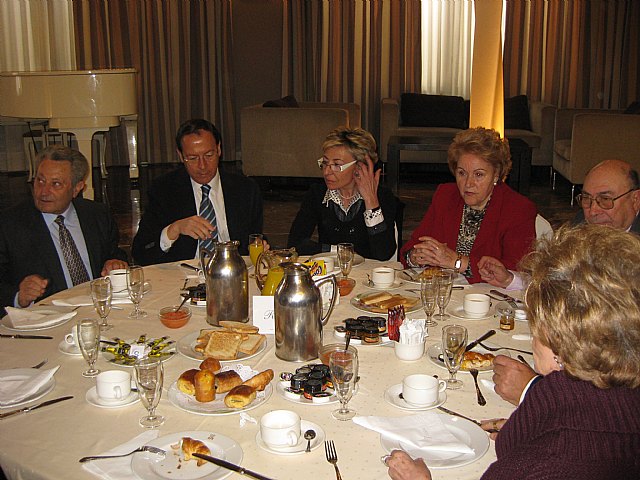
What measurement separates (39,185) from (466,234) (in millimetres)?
1894

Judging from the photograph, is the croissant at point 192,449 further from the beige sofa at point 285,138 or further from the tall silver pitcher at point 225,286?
the beige sofa at point 285,138

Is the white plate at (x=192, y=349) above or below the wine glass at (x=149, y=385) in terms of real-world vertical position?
below

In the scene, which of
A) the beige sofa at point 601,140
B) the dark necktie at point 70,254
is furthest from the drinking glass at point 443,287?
the beige sofa at point 601,140

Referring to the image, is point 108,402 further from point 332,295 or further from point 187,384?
point 332,295

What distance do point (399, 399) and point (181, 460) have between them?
585mm

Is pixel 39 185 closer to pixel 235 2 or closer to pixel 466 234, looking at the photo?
pixel 466 234

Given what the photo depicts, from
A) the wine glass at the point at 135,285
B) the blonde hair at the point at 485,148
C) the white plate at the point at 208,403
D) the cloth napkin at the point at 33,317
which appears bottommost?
the white plate at the point at 208,403

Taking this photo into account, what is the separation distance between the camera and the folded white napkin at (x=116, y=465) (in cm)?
156

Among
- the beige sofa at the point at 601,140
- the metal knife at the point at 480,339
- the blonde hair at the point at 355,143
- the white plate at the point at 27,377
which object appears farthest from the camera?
the beige sofa at the point at 601,140

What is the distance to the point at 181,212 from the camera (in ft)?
11.9

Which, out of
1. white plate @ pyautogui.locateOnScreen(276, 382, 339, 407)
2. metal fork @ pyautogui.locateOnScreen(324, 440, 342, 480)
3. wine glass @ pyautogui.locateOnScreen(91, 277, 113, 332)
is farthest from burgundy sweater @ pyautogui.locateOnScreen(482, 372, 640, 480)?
wine glass @ pyautogui.locateOnScreen(91, 277, 113, 332)

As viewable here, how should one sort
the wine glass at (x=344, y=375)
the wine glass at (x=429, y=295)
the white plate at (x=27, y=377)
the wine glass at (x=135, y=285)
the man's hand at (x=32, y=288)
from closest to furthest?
the wine glass at (x=344, y=375)
the white plate at (x=27, y=377)
the wine glass at (x=429, y=295)
the wine glass at (x=135, y=285)
the man's hand at (x=32, y=288)

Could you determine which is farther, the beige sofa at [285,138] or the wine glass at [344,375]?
the beige sofa at [285,138]

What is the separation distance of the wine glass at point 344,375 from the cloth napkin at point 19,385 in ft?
2.55
